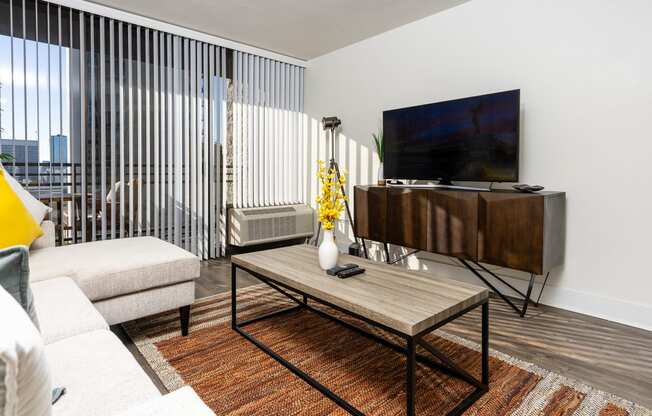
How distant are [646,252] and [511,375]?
135cm

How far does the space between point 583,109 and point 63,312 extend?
123 inches

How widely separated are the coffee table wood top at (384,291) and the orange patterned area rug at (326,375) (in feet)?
1.35

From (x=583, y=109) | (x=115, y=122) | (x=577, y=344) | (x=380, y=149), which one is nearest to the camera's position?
(x=577, y=344)

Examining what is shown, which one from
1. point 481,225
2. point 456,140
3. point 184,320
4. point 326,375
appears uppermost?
point 456,140

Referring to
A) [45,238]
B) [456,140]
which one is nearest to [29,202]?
[45,238]

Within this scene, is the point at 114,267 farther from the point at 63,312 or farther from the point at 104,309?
the point at 63,312

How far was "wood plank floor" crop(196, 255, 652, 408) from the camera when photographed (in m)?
1.77

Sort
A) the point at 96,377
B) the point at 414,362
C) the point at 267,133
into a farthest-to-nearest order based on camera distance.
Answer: the point at 267,133, the point at 414,362, the point at 96,377

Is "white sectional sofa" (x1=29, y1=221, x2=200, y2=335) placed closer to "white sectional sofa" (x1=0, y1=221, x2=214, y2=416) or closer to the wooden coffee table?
"white sectional sofa" (x1=0, y1=221, x2=214, y2=416)

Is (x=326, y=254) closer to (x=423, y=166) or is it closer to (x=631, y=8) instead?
(x=423, y=166)

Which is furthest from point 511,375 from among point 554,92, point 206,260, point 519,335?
point 206,260

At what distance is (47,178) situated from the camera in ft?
10.1

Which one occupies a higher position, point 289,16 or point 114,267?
point 289,16

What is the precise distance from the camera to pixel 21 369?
387 millimetres
